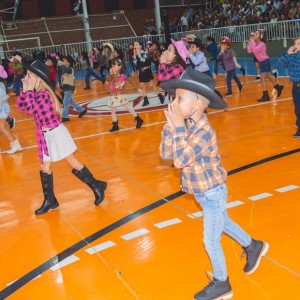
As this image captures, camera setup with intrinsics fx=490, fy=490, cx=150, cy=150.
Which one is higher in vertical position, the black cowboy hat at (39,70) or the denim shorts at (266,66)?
the black cowboy hat at (39,70)

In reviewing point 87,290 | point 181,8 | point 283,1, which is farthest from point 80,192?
point 181,8

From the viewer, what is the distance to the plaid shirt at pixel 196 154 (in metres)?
3.31

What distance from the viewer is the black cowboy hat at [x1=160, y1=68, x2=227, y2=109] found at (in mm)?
3338

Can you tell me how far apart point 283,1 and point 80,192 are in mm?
23103

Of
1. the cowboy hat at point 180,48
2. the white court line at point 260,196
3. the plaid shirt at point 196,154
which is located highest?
the cowboy hat at point 180,48

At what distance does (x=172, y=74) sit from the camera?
8.99 meters

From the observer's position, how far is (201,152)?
11.2ft

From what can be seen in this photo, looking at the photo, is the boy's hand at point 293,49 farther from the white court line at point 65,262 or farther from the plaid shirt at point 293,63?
the white court line at point 65,262

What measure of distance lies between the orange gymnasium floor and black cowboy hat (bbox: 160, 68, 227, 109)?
157 cm

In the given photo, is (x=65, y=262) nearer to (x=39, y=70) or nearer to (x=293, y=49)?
(x=39, y=70)

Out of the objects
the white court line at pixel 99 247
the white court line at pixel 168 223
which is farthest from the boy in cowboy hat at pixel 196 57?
the white court line at pixel 99 247

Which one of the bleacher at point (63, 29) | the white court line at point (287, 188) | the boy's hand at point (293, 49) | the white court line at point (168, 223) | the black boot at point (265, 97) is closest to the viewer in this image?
the white court line at point (168, 223)

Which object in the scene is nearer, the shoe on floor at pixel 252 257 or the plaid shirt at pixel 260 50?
the shoe on floor at pixel 252 257

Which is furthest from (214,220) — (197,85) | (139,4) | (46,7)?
(139,4)
